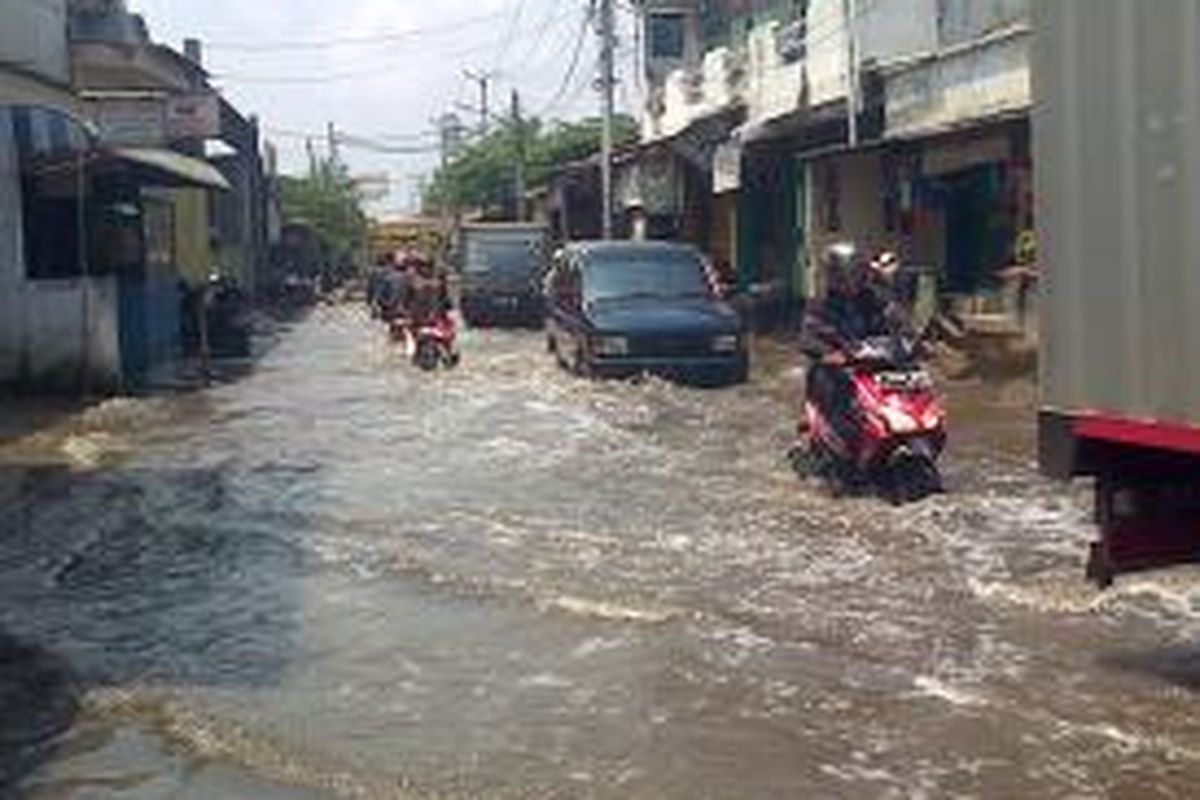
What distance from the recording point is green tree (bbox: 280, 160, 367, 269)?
87.9 meters

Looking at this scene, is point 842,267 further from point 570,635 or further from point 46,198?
point 46,198

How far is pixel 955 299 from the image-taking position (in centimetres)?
2319

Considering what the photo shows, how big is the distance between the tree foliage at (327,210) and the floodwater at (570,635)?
69.2 metres

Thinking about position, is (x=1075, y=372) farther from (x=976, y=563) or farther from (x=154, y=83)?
(x=154, y=83)

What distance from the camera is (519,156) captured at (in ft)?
218

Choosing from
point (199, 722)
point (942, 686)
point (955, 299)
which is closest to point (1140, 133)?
point (942, 686)

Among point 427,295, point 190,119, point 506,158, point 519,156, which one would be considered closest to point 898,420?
point 427,295

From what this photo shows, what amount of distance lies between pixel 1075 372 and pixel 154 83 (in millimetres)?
34150

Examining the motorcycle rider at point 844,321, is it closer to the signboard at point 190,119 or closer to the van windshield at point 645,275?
the van windshield at point 645,275

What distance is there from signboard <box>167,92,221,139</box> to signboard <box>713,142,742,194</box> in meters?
7.74

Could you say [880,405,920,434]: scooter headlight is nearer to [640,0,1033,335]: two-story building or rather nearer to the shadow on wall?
the shadow on wall

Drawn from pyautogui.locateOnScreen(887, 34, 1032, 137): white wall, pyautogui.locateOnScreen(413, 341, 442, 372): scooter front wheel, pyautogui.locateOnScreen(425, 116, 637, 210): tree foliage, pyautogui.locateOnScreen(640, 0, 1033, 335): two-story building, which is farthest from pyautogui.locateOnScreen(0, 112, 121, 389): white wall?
pyautogui.locateOnScreen(425, 116, 637, 210): tree foliage

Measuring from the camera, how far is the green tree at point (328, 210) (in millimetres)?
87875

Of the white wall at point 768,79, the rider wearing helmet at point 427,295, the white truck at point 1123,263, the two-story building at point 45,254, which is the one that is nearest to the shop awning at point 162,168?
the two-story building at point 45,254
